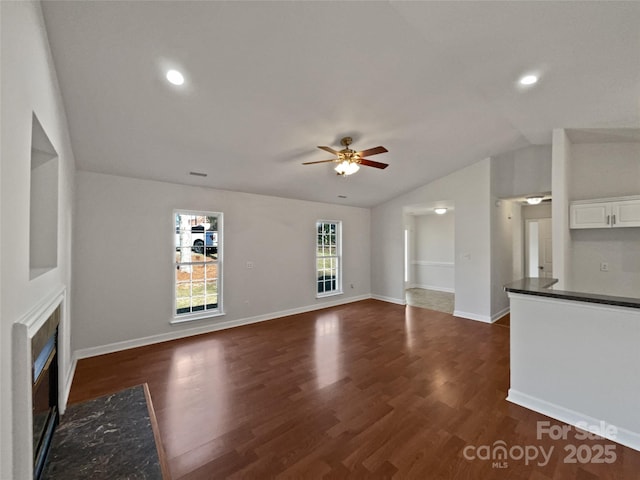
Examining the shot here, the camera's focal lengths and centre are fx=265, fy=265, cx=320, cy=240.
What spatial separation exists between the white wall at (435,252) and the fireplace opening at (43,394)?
27.6ft

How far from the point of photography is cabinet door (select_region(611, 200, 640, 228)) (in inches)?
135

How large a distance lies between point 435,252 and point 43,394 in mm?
8635

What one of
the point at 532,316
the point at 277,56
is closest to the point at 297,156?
the point at 277,56

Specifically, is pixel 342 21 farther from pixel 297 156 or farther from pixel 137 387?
pixel 137 387

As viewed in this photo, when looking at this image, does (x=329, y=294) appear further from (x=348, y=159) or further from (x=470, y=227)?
(x=348, y=159)

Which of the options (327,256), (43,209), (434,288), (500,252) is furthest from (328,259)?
(43,209)

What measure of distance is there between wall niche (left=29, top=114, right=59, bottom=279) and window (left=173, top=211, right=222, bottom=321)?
2204 mm

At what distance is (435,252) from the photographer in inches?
331

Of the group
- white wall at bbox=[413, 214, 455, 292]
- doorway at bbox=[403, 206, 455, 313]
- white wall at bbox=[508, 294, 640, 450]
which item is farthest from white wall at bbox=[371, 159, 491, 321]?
white wall at bbox=[508, 294, 640, 450]

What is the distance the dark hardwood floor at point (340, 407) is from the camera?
1.81m

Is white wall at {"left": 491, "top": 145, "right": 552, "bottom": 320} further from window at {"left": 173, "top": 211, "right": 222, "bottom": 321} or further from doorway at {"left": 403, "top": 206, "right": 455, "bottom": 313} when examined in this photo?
window at {"left": 173, "top": 211, "right": 222, "bottom": 321}

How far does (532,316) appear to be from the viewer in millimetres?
2449

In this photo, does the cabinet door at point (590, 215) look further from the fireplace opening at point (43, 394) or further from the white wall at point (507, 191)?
the fireplace opening at point (43, 394)

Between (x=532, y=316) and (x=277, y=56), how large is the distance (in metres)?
3.22
